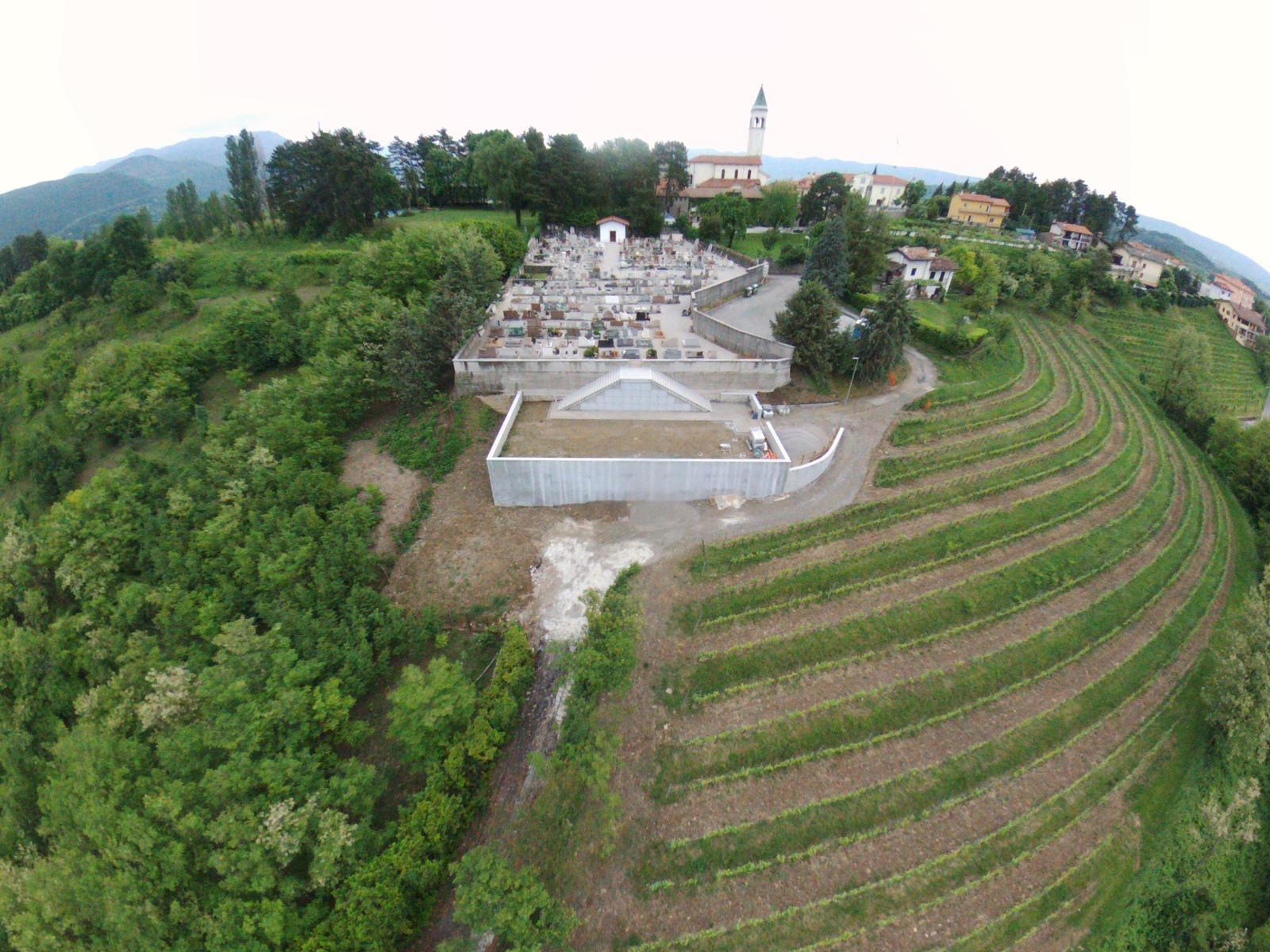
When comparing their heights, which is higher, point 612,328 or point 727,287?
point 727,287

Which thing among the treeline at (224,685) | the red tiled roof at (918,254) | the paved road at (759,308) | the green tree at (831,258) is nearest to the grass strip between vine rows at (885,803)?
the treeline at (224,685)

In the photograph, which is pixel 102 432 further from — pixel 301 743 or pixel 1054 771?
pixel 1054 771

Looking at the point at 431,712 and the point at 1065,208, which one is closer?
the point at 431,712

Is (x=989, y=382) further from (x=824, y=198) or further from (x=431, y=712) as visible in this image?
(x=824, y=198)

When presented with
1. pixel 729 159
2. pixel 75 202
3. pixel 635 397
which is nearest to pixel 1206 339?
pixel 635 397

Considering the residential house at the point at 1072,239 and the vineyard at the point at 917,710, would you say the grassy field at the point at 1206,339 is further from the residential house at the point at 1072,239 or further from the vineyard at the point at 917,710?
the vineyard at the point at 917,710

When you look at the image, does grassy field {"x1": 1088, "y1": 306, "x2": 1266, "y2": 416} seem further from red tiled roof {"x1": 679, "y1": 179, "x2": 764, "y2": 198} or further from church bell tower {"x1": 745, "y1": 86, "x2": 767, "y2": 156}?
A: church bell tower {"x1": 745, "y1": 86, "x2": 767, "y2": 156}

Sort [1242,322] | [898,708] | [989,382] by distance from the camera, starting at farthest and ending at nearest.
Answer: [1242,322]
[989,382]
[898,708]

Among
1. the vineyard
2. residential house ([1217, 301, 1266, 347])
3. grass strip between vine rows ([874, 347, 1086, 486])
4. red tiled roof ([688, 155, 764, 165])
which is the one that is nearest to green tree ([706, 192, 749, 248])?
red tiled roof ([688, 155, 764, 165])

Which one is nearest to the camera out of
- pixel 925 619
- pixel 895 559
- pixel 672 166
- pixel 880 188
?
pixel 925 619
